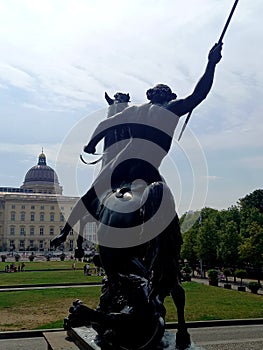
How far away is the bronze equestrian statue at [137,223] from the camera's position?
20.2 feet

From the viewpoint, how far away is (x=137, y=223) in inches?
266

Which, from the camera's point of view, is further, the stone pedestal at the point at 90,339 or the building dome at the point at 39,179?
the building dome at the point at 39,179

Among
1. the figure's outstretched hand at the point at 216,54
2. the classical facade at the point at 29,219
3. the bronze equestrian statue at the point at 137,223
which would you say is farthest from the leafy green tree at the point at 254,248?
the classical facade at the point at 29,219

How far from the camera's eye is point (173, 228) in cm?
657

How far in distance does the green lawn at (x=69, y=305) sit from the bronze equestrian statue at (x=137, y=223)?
29.2 ft

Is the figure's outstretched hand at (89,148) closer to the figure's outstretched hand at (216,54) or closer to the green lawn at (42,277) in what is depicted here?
the figure's outstretched hand at (216,54)

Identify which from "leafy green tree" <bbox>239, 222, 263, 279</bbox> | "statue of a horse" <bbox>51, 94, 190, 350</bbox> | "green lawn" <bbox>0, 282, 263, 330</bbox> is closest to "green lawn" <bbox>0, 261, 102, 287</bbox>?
"green lawn" <bbox>0, 282, 263, 330</bbox>

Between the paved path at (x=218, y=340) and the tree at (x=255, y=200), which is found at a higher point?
the tree at (x=255, y=200)

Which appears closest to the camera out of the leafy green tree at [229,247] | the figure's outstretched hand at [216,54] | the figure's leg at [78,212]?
the figure's outstretched hand at [216,54]

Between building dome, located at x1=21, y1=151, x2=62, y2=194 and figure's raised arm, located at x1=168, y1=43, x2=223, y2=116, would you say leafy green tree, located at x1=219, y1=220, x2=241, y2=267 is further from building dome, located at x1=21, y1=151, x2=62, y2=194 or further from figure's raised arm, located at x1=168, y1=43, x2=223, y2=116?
building dome, located at x1=21, y1=151, x2=62, y2=194

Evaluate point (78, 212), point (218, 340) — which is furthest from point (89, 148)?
point (218, 340)

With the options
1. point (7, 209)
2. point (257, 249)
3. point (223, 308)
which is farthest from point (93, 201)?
point (7, 209)

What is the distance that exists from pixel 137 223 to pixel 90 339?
71.7 inches

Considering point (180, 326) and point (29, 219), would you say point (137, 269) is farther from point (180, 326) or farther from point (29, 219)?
point (29, 219)
